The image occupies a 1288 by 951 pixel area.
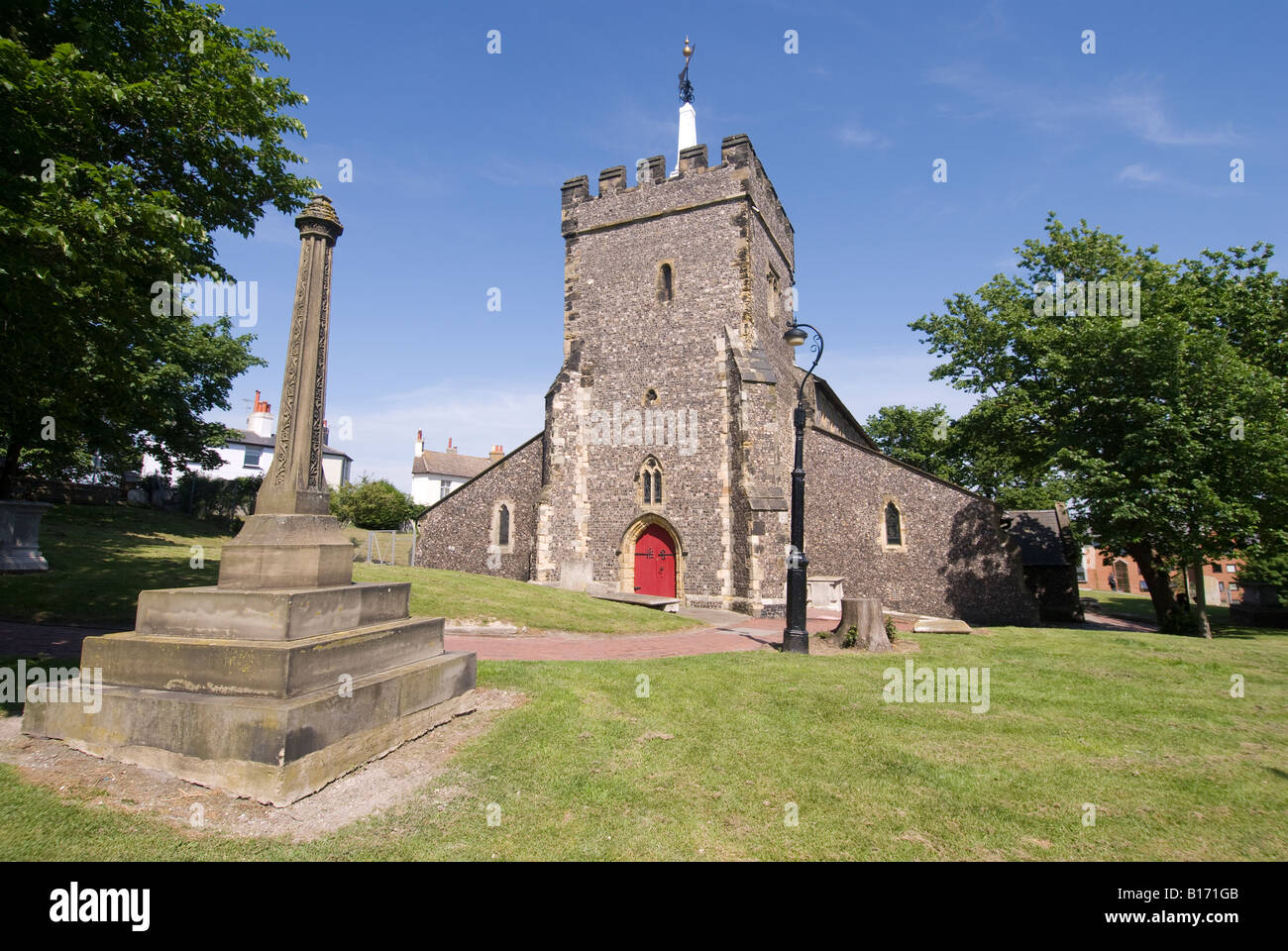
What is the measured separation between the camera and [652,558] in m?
19.8

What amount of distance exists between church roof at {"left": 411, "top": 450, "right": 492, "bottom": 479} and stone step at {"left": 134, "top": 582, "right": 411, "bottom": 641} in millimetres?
57461

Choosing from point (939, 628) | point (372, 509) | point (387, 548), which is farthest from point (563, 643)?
point (372, 509)

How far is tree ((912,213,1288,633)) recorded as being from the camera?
15484 mm

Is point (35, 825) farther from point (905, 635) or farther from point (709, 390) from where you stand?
point (709, 390)

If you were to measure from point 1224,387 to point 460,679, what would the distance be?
19.3 metres

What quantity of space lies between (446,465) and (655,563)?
50742 mm

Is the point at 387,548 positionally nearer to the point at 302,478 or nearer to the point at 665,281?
the point at 665,281

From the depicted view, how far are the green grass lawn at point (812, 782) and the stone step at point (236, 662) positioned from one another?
95 cm

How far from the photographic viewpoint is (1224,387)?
15469 millimetres

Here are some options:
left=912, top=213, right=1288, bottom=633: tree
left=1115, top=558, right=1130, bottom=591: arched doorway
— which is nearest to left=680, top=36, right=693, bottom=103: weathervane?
left=912, top=213, right=1288, bottom=633: tree

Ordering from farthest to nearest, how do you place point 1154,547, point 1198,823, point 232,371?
1. point 232,371
2. point 1154,547
3. point 1198,823

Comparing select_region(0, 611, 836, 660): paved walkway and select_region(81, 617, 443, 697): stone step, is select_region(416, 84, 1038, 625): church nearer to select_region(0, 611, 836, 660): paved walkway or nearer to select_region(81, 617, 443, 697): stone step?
select_region(0, 611, 836, 660): paved walkway

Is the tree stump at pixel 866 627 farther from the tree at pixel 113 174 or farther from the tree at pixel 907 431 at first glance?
the tree at pixel 907 431
